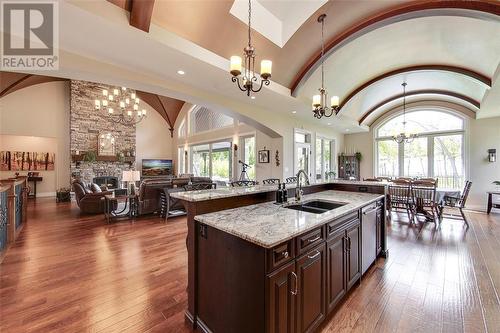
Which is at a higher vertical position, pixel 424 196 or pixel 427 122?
pixel 427 122

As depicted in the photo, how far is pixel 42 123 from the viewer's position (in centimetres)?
897

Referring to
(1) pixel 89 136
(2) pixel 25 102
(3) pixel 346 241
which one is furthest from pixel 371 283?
(2) pixel 25 102

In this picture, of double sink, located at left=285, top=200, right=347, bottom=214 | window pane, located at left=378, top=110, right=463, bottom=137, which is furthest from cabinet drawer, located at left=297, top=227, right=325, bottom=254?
window pane, located at left=378, top=110, right=463, bottom=137

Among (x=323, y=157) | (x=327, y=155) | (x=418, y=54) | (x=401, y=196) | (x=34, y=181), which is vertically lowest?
(x=401, y=196)

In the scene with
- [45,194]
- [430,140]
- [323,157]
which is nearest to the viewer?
[430,140]

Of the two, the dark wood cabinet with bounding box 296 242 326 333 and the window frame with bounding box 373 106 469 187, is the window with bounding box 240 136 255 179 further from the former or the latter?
the dark wood cabinet with bounding box 296 242 326 333

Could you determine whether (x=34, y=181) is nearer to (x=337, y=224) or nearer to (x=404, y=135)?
(x=337, y=224)

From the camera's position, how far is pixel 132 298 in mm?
2207

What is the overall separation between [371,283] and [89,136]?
1126cm

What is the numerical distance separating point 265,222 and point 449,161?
8.85 m

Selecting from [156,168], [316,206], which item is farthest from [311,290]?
[156,168]

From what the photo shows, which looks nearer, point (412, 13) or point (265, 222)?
point (265, 222)

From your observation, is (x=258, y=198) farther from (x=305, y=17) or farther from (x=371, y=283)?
(x=305, y=17)

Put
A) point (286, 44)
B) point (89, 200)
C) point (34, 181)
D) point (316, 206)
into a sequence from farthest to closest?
1. point (34, 181)
2. point (89, 200)
3. point (286, 44)
4. point (316, 206)
